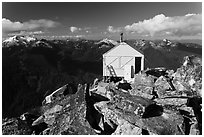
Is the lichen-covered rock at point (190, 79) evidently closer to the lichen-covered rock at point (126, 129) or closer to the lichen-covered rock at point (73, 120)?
the lichen-covered rock at point (126, 129)

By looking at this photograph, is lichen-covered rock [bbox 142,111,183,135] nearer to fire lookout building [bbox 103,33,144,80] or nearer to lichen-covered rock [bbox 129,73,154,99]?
lichen-covered rock [bbox 129,73,154,99]

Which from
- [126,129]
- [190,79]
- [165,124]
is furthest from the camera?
[190,79]

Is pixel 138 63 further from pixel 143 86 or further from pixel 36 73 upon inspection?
pixel 36 73

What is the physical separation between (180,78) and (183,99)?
2.80m

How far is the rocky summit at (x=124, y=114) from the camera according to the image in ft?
28.3

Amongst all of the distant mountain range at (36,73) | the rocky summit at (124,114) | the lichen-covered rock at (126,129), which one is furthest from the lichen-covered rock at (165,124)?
the distant mountain range at (36,73)

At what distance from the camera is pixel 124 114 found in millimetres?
9016

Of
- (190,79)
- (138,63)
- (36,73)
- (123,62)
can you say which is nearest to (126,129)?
(190,79)

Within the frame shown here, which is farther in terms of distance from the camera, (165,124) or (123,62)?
(123,62)

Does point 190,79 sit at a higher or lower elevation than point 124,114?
higher

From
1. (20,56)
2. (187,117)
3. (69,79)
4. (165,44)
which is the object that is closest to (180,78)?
(187,117)

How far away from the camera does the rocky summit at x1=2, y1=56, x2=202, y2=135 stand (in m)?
8.62

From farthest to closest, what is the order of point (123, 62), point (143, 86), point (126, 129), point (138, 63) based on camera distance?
point (123, 62) < point (138, 63) < point (143, 86) < point (126, 129)

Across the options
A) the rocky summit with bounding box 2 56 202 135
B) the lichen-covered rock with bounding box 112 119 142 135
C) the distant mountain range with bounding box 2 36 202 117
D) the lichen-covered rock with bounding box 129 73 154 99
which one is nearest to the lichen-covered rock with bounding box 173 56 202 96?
the rocky summit with bounding box 2 56 202 135
